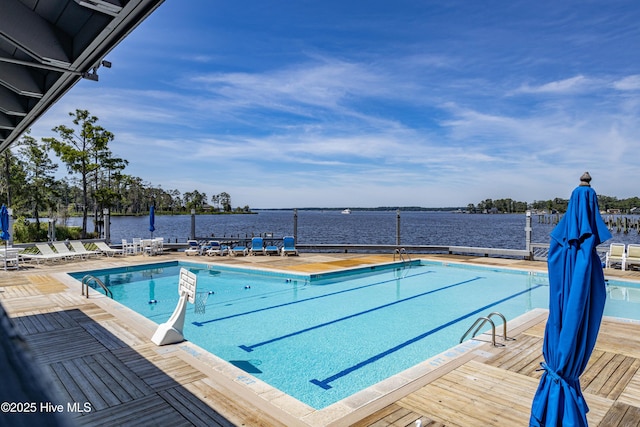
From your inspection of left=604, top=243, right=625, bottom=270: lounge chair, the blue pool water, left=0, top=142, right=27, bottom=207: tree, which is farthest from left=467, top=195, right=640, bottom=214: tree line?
left=0, top=142, right=27, bottom=207: tree

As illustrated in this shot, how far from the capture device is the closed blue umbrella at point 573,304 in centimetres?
277

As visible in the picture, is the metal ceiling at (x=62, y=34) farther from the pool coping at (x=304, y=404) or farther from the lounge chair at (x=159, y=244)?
the lounge chair at (x=159, y=244)

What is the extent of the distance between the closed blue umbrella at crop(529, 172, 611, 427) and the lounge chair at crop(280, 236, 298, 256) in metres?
13.3

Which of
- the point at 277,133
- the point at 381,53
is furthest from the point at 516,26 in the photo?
the point at 277,133

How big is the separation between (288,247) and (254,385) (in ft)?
39.2

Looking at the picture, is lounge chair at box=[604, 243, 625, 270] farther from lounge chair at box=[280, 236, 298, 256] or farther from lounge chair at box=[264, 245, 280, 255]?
lounge chair at box=[264, 245, 280, 255]

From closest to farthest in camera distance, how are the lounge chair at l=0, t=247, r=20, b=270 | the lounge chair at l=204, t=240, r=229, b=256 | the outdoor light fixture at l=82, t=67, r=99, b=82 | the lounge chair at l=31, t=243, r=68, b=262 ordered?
1. the outdoor light fixture at l=82, t=67, r=99, b=82
2. the lounge chair at l=0, t=247, r=20, b=270
3. the lounge chair at l=31, t=243, r=68, b=262
4. the lounge chair at l=204, t=240, r=229, b=256

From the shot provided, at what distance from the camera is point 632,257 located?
12.3m

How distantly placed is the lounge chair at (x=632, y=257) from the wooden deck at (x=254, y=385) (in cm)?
697

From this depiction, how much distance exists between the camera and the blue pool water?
19.7 ft

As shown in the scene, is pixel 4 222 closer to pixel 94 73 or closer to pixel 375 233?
pixel 94 73

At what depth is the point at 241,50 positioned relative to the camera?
59.2 feet

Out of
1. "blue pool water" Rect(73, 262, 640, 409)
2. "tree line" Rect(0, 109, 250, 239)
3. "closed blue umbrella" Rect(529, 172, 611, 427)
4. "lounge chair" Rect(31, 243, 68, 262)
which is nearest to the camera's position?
"closed blue umbrella" Rect(529, 172, 611, 427)

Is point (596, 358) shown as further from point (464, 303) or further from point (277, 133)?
point (277, 133)
